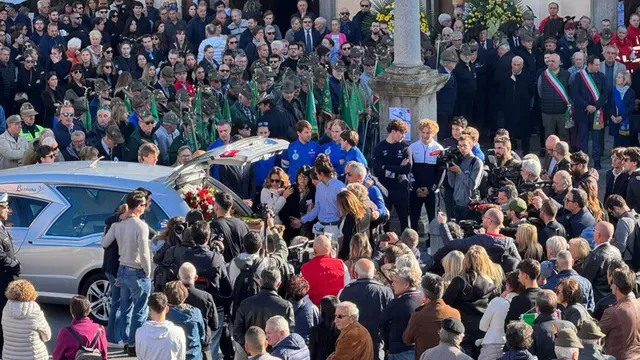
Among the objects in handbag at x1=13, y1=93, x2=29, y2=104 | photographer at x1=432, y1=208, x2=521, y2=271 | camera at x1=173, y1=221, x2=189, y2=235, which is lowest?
photographer at x1=432, y1=208, x2=521, y2=271

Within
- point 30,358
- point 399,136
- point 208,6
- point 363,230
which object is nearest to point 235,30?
point 208,6

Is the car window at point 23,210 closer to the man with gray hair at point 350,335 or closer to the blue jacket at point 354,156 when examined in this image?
the blue jacket at point 354,156

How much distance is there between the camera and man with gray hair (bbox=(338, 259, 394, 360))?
12078 millimetres

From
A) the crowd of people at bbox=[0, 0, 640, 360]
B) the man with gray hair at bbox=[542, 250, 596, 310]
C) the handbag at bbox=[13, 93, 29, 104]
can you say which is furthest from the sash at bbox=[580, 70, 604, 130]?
the man with gray hair at bbox=[542, 250, 596, 310]

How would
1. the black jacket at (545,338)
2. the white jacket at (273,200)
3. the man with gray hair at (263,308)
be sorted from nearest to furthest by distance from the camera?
1. the black jacket at (545,338)
2. the man with gray hair at (263,308)
3. the white jacket at (273,200)

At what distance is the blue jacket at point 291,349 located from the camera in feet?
36.2

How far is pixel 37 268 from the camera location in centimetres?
1440

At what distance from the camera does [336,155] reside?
16953mm

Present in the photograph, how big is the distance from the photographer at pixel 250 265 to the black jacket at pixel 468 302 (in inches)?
59.0

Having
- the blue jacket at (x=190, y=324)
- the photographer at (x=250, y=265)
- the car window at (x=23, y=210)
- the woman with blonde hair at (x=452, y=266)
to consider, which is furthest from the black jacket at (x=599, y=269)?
the car window at (x=23, y=210)

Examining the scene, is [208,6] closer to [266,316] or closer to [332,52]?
[332,52]

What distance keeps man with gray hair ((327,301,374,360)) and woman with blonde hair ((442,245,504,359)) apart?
987mm

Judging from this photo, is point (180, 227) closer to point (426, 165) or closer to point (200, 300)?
point (200, 300)

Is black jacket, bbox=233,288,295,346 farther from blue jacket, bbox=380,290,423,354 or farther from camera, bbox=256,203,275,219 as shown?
camera, bbox=256,203,275,219
